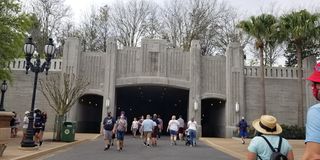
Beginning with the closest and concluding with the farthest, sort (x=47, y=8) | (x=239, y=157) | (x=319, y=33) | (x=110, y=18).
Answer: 1. (x=239, y=157)
2. (x=319, y=33)
3. (x=47, y=8)
4. (x=110, y=18)

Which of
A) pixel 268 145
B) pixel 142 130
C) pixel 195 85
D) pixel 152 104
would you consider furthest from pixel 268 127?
pixel 152 104

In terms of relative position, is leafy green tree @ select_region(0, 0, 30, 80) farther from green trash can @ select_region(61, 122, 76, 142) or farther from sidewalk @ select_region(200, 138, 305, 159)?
sidewalk @ select_region(200, 138, 305, 159)

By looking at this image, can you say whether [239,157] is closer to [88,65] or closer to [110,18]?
[88,65]

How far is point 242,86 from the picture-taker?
29078mm

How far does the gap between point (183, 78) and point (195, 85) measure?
121 centimetres

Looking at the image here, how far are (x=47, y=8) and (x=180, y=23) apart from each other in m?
16.2

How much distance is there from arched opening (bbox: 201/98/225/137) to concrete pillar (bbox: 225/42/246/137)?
4.63 feet

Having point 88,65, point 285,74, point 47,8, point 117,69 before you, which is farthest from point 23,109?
point 285,74

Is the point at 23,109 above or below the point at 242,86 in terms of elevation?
below

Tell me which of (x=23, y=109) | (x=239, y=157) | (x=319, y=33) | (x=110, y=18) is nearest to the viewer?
(x=239, y=157)

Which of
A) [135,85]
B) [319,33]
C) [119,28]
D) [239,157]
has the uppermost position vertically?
[119,28]

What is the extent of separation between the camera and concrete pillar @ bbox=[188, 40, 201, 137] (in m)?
28.6

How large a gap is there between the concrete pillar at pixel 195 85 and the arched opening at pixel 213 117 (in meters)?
2.67

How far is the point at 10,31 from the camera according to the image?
21234mm
